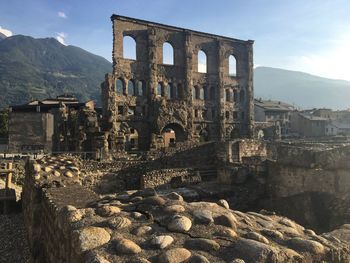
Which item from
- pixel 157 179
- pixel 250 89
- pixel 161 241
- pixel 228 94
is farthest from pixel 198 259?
pixel 250 89

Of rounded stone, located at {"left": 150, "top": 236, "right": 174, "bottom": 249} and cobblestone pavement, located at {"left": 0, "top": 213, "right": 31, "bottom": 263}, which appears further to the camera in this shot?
cobblestone pavement, located at {"left": 0, "top": 213, "right": 31, "bottom": 263}

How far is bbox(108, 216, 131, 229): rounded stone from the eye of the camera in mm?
3623

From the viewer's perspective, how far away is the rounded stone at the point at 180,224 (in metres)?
3.58

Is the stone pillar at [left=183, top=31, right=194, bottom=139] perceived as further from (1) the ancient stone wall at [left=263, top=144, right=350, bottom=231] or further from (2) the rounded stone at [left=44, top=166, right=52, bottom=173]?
(2) the rounded stone at [left=44, top=166, right=52, bottom=173]

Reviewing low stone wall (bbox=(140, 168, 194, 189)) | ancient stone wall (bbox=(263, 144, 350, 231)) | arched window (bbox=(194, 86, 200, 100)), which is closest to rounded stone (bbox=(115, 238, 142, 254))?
ancient stone wall (bbox=(263, 144, 350, 231))

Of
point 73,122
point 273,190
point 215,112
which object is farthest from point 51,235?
point 215,112

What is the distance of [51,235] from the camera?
5.18 m

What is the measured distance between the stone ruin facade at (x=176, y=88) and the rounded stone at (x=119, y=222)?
2834 centimetres

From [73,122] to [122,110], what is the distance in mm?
7209

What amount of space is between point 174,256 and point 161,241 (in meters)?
0.29

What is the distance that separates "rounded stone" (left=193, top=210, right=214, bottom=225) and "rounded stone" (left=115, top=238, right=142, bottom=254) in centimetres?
92

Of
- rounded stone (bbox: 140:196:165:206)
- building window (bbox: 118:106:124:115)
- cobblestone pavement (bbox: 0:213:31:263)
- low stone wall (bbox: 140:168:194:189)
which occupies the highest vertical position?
building window (bbox: 118:106:124:115)

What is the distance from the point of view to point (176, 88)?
136ft

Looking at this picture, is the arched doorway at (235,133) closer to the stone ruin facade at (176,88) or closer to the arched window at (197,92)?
the stone ruin facade at (176,88)
